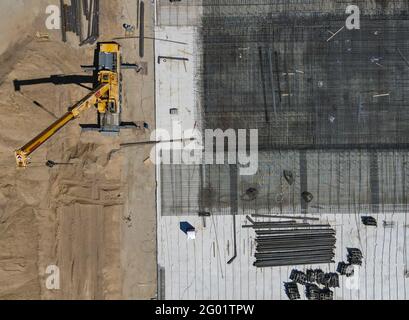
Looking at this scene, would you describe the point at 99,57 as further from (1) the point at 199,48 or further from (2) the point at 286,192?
(2) the point at 286,192

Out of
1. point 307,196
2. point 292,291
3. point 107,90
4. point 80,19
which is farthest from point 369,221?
point 80,19

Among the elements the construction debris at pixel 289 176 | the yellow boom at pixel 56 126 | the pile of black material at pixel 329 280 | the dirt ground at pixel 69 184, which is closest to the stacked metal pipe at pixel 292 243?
the pile of black material at pixel 329 280

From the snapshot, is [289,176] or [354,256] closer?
[354,256]

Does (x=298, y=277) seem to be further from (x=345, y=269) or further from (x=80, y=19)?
(x=80, y=19)

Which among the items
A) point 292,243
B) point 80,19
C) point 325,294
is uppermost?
point 80,19

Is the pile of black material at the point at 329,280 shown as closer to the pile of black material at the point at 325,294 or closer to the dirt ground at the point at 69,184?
the pile of black material at the point at 325,294

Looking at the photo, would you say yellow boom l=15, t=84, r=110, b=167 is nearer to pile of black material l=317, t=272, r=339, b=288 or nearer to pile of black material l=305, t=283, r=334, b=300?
pile of black material l=305, t=283, r=334, b=300
